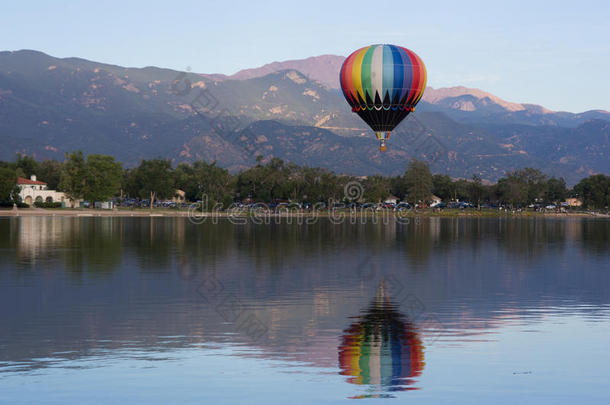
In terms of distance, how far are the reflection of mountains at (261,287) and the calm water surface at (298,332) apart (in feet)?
0.52

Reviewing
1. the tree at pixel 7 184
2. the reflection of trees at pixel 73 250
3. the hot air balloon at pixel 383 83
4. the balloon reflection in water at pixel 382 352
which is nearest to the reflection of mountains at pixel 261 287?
the reflection of trees at pixel 73 250

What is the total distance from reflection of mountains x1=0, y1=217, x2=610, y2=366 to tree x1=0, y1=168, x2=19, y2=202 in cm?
9764

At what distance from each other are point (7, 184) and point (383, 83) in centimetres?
11574

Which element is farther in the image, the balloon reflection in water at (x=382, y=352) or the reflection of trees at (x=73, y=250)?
the reflection of trees at (x=73, y=250)

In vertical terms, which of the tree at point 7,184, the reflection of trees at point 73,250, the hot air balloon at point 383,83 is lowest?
the reflection of trees at point 73,250

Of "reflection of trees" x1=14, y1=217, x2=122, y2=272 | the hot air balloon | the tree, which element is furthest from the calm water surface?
the tree

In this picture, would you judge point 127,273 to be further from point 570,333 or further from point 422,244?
point 422,244

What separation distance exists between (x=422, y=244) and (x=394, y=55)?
1078 inches

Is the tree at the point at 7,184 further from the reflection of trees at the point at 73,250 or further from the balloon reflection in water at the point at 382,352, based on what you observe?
the balloon reflection in water at the point at 382,352

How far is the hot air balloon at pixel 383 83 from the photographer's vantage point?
330 ft

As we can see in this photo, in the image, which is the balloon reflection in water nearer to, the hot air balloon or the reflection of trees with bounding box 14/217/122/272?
the reflection of trees with bounding box 14/217/122/272

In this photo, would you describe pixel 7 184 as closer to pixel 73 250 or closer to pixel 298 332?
pixel 73 250

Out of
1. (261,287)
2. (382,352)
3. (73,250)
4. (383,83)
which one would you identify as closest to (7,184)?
(383,83)

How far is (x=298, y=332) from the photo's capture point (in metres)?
29.7
